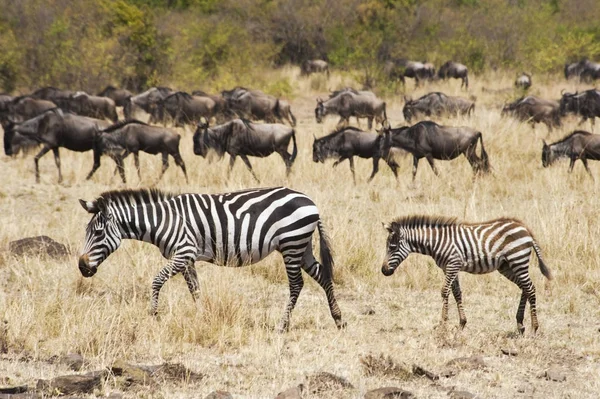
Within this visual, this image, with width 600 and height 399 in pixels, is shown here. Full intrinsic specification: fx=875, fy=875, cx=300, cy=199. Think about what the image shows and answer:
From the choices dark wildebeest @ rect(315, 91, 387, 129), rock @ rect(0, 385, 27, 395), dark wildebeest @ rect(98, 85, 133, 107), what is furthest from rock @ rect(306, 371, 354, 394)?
dark wildebeest @ rect(98, 85, 133, 107)

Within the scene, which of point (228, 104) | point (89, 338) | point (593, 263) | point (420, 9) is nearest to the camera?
point (89, 338)

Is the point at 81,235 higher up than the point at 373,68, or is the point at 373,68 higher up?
the point at 373,68

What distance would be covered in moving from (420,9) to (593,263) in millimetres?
27736

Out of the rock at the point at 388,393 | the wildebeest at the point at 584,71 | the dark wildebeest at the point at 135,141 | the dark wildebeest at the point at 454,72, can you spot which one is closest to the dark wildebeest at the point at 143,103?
the dark wildebeest at the point at 135,141

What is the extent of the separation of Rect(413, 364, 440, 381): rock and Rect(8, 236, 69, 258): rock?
4.77 meters

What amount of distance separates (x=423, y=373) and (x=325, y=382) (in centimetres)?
74

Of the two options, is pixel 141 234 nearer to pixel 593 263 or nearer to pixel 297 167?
pixel 593 263

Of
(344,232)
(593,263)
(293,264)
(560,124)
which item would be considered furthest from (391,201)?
(560,124)

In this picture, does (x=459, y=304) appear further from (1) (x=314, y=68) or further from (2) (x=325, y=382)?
(1) (x=314, y=68)

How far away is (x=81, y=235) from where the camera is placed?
1038 cm

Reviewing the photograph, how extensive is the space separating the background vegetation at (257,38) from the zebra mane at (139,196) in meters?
20.0

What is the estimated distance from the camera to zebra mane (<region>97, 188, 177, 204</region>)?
719cm

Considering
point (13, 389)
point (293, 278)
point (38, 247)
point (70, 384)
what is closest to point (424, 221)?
point (293, 278)

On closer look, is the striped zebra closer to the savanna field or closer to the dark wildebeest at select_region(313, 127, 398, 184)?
the savanna field
